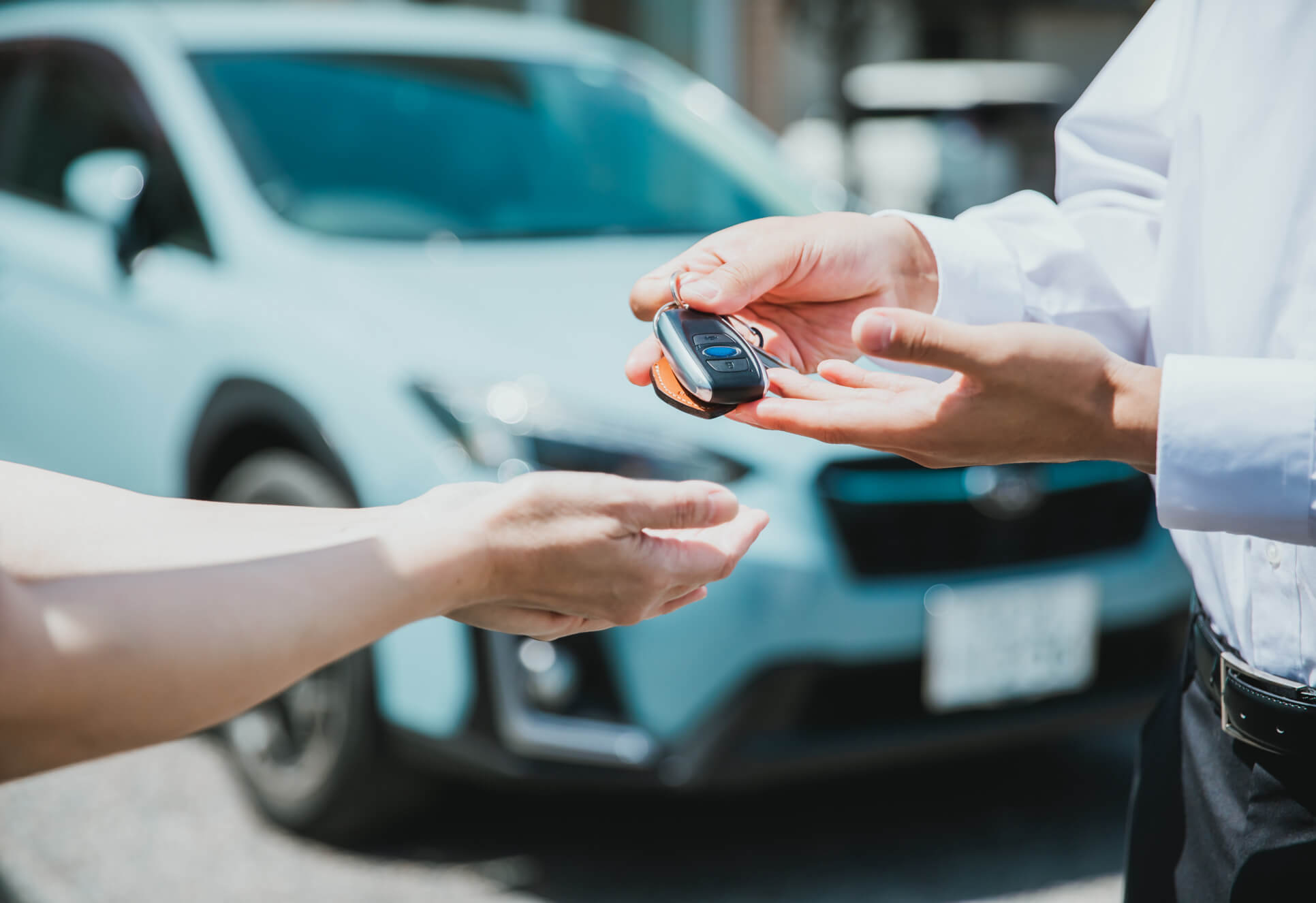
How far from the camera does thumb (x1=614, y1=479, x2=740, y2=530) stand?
1.15m

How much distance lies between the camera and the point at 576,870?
2633mm

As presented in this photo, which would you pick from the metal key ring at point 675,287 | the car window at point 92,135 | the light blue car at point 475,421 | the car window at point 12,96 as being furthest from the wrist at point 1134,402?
the car window at point 12,96

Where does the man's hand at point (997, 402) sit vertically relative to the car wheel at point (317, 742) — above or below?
above

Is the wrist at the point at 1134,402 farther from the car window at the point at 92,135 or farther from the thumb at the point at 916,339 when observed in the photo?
the car window at the point at 92,135

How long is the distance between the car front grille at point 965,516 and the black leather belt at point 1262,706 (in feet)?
3.93

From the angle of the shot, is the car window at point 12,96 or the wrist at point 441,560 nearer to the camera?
the wrist at point 441,560

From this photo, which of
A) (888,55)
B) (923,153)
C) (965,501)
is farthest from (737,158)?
(888,55)

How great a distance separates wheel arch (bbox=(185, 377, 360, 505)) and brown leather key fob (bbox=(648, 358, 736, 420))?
123 cm

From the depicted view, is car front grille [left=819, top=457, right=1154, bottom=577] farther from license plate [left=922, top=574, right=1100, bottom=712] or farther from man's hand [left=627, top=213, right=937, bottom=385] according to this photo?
man's hand [left=627, top=213, right=937, bottom=385]

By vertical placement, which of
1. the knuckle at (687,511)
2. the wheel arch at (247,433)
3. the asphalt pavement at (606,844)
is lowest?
the asphalt pavement at (606,844)

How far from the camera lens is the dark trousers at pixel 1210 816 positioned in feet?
3.63

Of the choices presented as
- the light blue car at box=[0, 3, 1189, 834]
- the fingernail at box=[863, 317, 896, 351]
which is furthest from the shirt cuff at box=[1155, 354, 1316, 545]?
the light blue car at box=[0, 3, 1189, 834]

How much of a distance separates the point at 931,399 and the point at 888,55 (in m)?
11.9

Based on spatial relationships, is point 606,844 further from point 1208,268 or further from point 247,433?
point 1208,268
